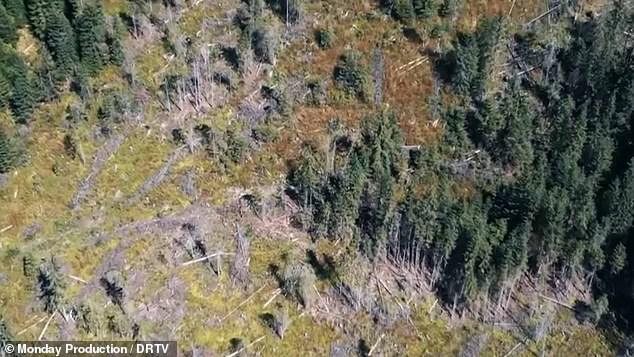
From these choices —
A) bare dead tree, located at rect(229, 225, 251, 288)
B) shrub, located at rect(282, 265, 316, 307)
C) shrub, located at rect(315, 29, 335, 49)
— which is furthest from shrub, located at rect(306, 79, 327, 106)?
shrub, located at rect(282, 265, 316, 307)

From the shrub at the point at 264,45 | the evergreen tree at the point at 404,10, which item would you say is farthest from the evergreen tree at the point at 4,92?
the evergreen tree at the point at 404,10

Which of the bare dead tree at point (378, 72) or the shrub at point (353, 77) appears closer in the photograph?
the shrub at point (353, 77)

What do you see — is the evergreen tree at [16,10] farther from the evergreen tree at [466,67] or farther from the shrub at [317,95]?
the evergreen tree at [466,67]

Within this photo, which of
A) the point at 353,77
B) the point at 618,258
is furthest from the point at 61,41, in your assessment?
the point at 618,258

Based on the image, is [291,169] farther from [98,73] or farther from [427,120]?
[98,73]

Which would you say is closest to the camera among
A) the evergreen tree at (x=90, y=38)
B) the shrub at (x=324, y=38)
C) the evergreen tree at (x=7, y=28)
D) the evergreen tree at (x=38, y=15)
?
the evergreen tree at (x=7, y=28)

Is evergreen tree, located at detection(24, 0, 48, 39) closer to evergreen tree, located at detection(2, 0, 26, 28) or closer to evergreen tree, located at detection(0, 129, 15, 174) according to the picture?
evergreen tree, located at detection(2, 0, 26, 28)
